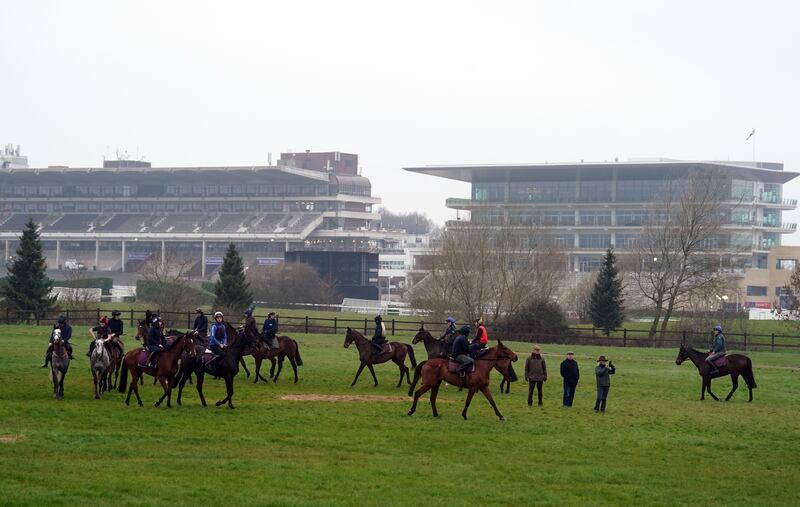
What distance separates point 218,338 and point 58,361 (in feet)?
12.4

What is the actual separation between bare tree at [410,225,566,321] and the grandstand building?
280 feet

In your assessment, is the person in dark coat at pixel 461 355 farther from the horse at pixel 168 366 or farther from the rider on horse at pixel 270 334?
the rider on horse at pixel 270 334

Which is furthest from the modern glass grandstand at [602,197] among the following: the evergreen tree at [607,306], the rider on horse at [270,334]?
the rider on horse at [270,334]

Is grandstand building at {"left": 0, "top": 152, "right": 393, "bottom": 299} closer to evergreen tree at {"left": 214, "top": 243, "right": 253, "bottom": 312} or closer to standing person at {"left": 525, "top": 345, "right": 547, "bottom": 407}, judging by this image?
evergreen tree at {"left": 214, "top": 243, "right": 253, "bottom": 312}

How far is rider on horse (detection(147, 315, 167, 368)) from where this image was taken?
85.0 feet

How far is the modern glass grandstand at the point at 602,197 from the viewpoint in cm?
13975

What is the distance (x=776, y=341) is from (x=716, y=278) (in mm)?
5287

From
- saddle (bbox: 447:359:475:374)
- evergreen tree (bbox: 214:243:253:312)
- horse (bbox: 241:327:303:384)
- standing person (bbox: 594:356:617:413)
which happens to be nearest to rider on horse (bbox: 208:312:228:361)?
saddle (bbox: 447:359:475:374)

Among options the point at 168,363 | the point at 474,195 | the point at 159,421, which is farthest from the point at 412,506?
the point at 474,195

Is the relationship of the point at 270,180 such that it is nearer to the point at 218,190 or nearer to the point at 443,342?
the point at 218,190

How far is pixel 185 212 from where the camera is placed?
17962 centimetres

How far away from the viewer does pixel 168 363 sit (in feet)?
84.4

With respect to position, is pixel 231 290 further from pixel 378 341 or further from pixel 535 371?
pixel 535 371

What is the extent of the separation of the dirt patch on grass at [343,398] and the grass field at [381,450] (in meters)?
0.51
